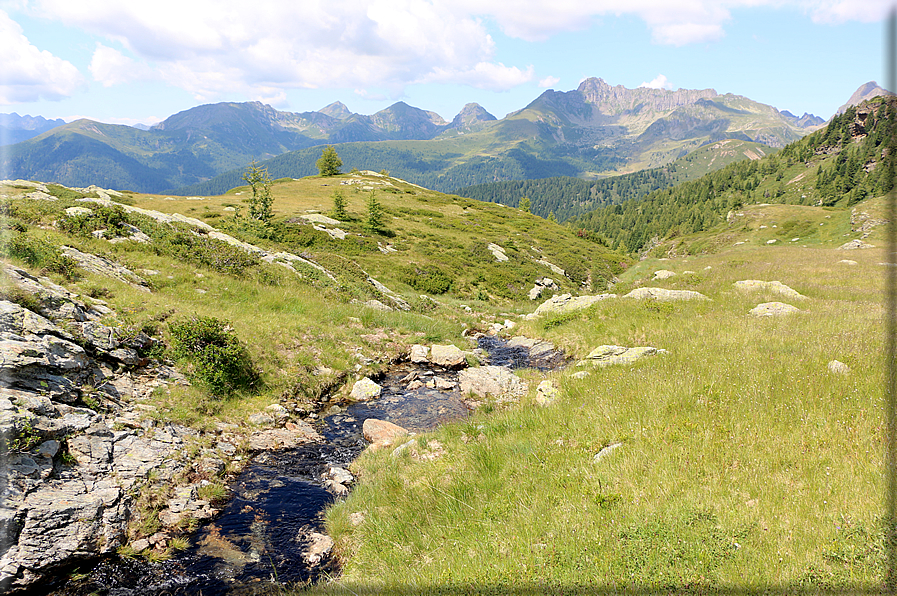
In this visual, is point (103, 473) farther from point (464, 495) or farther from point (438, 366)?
point (438, 366)

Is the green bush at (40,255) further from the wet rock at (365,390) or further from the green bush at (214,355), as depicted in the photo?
the wet rock at (365,390)

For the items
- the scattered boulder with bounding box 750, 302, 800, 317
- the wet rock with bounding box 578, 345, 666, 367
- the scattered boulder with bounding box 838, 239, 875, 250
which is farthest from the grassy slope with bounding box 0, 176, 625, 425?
the scattered boulder with bounding box 838, 239, 875, 250

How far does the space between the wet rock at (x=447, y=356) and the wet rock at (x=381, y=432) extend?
5.54 metres

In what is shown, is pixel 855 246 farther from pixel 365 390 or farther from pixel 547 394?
pixel 365 390

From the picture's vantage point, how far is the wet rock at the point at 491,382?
13.2 metres

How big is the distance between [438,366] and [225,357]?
8596mm

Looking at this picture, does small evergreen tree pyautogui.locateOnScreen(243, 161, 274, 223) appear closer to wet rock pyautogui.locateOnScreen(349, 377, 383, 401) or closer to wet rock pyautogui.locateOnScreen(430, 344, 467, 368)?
wet rock pyautogui.locateOnScreen(430, 344, 467, 368)

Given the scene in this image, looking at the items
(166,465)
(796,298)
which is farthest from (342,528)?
(796,298)

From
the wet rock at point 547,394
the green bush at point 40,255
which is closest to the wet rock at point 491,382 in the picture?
the wet rock at point 547,394

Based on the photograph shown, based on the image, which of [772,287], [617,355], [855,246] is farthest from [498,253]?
[855,246]

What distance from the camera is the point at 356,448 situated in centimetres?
1096

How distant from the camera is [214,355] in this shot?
12188mm

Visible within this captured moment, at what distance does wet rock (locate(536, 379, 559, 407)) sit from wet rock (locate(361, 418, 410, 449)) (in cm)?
400

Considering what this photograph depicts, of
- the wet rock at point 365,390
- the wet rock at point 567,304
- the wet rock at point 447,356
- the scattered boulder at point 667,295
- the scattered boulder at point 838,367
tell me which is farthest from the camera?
the wet rock at point 567,304
